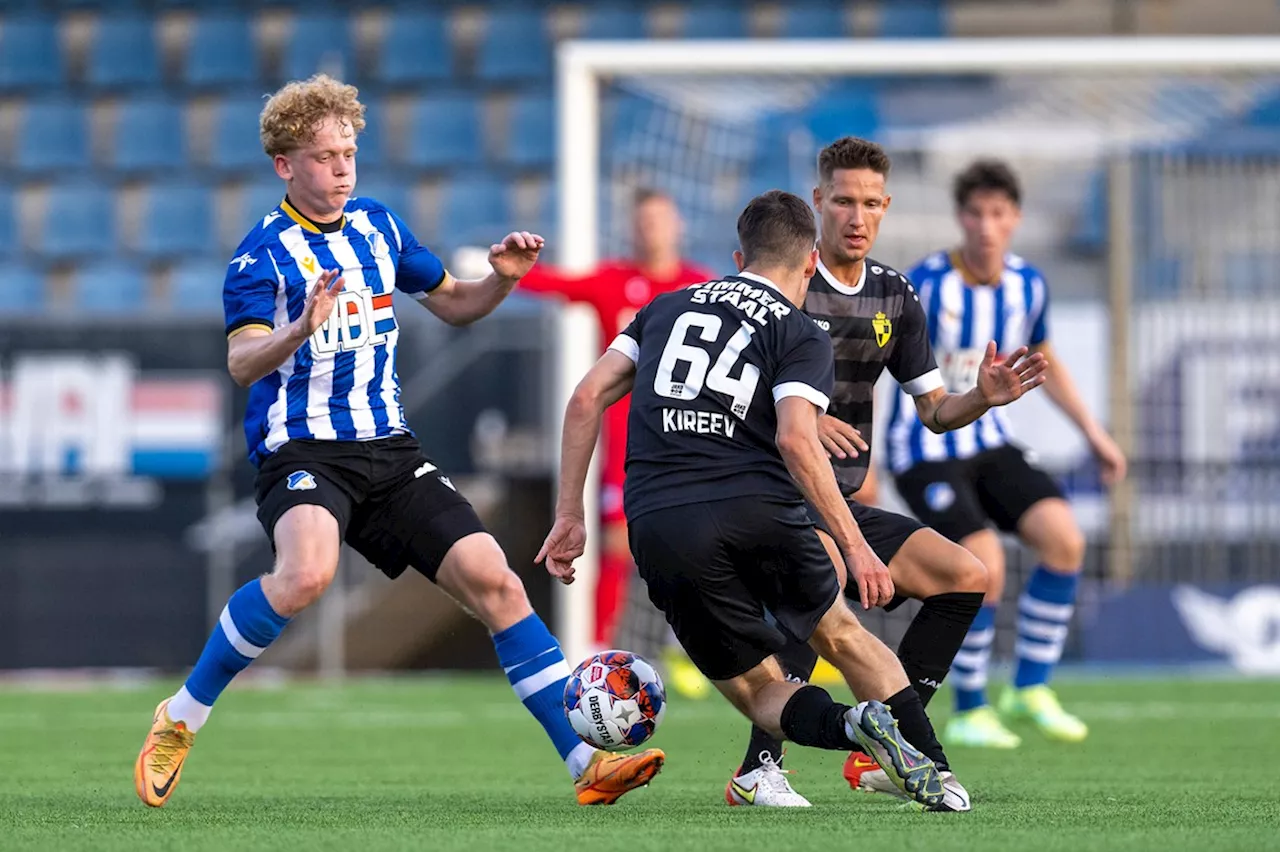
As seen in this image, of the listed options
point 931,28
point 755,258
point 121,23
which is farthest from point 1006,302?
point 121,23

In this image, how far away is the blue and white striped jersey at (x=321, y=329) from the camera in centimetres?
543

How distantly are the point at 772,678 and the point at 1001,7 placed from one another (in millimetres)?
13051

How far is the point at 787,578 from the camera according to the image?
4980 mm

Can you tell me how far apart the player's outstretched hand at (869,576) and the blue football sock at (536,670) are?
3.34 feet

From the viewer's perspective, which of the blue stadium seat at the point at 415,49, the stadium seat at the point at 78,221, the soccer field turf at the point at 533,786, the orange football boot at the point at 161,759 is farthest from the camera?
the blue stadium seat at the point at 415,49

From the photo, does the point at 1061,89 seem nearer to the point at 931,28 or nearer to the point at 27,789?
the point at 931,28

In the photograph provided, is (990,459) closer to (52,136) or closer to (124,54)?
(52,136)

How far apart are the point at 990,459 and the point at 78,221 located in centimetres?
1126

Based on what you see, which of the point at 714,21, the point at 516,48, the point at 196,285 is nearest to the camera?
the point at 196,285

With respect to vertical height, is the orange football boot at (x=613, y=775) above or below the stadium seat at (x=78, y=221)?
below

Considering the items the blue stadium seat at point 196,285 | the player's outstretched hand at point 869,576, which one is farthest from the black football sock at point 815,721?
the blue stadium seat at point 196,285

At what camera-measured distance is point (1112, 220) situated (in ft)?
39.3

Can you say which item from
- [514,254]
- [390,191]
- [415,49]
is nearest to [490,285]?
[514,254]

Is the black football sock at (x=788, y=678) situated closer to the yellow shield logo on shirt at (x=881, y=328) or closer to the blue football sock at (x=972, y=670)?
the yellow shield logo on shirt at (x=881, y=328)
